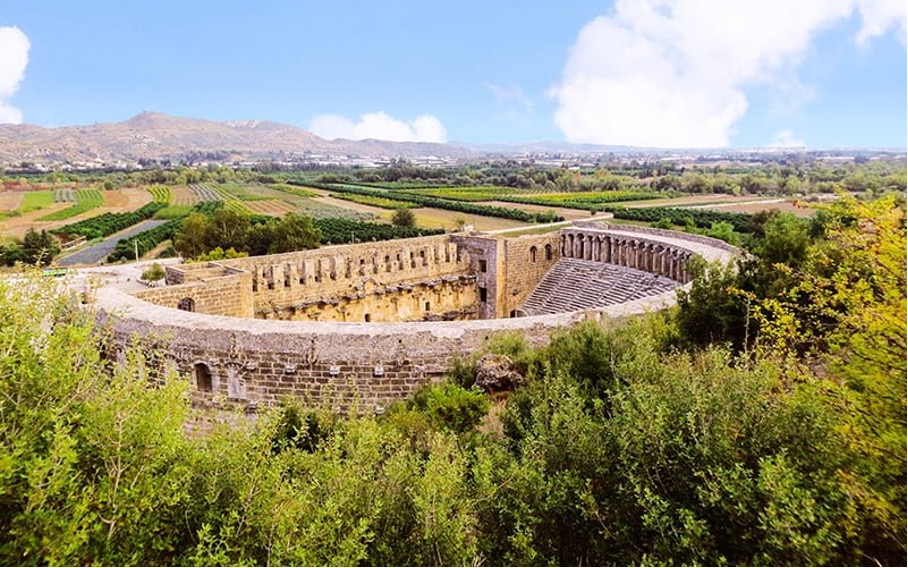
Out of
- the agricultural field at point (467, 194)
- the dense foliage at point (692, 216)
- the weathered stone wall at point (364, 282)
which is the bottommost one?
the agricultural field at point (467, 194)

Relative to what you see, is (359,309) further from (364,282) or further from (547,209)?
(547,209)

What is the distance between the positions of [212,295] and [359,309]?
21.2ft

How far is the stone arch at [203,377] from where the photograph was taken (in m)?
12.5

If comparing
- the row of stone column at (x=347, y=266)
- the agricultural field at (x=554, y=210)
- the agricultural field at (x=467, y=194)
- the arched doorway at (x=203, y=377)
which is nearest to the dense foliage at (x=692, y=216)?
the agricultural field at (x=554, y=210)

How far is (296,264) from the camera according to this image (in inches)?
869

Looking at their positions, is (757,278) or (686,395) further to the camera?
(757,278)

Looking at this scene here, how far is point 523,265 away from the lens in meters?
27.6

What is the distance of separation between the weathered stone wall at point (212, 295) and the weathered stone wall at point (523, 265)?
37.3 feet

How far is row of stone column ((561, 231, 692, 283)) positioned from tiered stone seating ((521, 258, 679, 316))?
31 cm

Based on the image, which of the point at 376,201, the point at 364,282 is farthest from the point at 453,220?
the point at 364,282

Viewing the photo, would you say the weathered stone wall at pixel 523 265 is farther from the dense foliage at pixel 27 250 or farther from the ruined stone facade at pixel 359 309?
the dense foliage at pixel 27 250

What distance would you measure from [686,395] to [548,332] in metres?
6.38

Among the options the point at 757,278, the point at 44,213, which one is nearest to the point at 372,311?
the point at 757,278

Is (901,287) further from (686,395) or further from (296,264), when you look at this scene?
(296,264)
